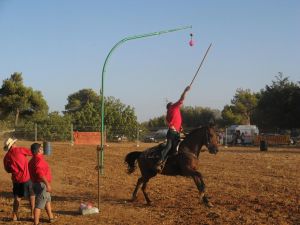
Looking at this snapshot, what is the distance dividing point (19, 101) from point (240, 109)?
4659 centimetres

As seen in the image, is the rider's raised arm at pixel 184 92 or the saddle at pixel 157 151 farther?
the saddle at pixel 157 151

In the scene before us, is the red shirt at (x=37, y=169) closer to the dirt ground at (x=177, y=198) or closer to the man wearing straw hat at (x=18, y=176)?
the man wearing straw hat at (x=18, y=176)

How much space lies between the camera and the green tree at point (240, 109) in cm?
8812

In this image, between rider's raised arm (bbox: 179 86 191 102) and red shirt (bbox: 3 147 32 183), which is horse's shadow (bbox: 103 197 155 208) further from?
red shirt (bbox: 3 147 32 183)

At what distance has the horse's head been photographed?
42.5ft

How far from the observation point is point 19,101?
58.8m

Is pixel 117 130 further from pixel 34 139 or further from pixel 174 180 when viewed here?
pixel 174 180

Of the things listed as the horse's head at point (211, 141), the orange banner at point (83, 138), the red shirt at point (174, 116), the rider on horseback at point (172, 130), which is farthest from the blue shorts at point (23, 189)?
the orange banner at point (83, 138)

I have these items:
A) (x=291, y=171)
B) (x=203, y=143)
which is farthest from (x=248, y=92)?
(x=203, y=143)

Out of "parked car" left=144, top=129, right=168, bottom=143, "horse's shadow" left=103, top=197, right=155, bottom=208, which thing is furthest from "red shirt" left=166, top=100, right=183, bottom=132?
"parked car" left=144, top=129, right=168, bottom=143

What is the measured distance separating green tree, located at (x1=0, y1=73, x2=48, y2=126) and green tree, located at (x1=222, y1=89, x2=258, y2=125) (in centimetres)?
3794

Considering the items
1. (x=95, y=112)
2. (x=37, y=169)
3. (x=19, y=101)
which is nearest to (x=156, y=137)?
(x=95, y=112)

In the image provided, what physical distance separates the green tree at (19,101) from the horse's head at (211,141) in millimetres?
46792

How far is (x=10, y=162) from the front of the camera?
1074 cm
